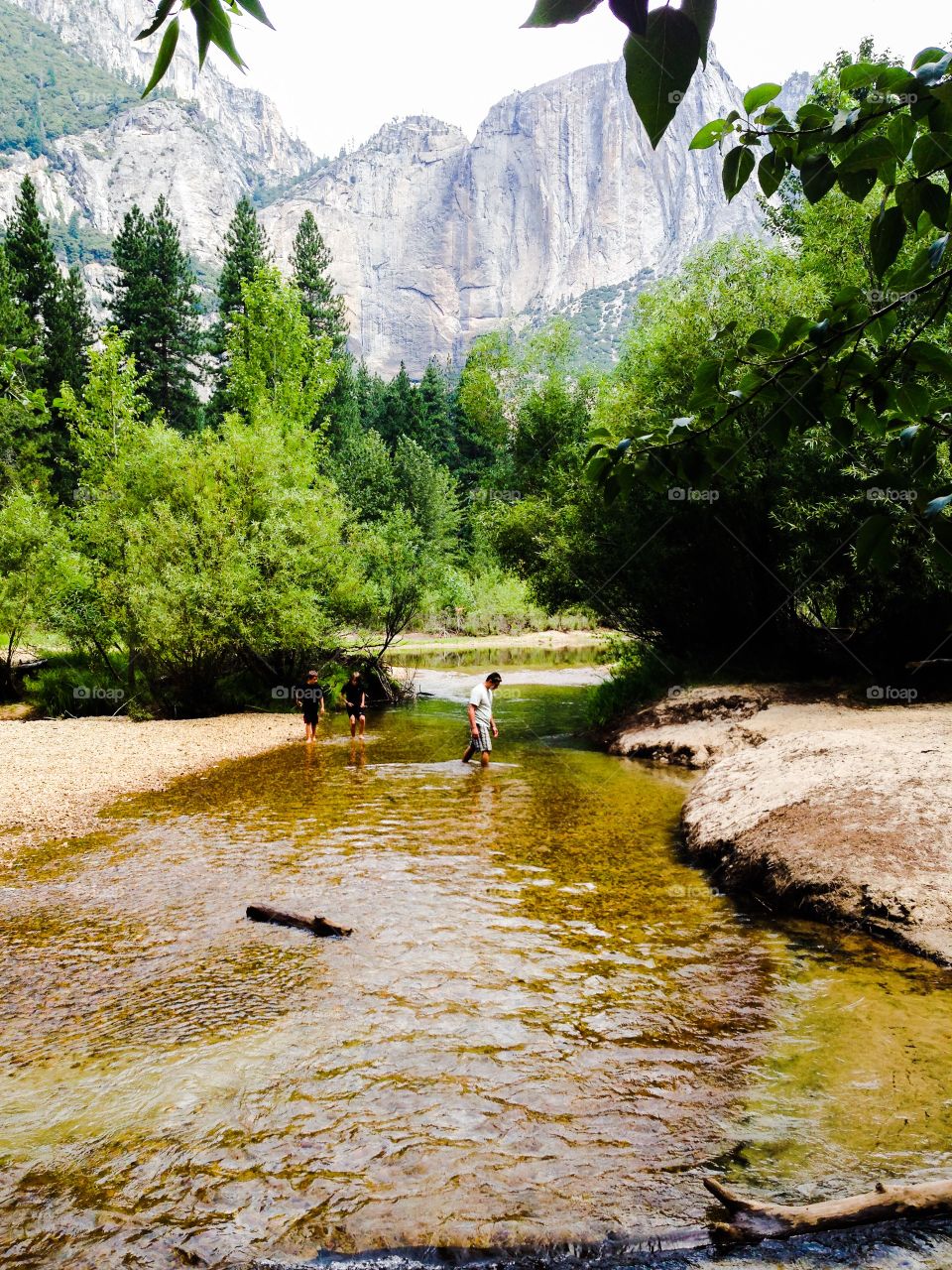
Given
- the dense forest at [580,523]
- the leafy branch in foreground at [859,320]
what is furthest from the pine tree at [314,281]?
the leafy branch in foreground at [859,320]

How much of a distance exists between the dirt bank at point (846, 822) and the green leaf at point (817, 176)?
583 centimetres

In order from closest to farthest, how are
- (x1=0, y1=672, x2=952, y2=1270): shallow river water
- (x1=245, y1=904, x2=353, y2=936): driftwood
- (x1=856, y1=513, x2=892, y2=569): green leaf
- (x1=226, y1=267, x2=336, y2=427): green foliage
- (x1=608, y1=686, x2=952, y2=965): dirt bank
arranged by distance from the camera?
(x1=856, y1=513, x2=892, y2=569): green leaf < (x1=0, y1=672, x2=952, y2=1270): shallow river water < (x1=608, y1=686, x2=952, y2=965): dirt bank < (x1=245, y1=904, x2=353, y2=936): driftwood < (x1=226, y1=267, x2=336, y2=427): green foliage

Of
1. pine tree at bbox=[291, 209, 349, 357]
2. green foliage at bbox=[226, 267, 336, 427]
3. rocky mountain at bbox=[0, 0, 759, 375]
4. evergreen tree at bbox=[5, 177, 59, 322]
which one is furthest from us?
rocky mountain at bbox=[0, 0, 759, 375]

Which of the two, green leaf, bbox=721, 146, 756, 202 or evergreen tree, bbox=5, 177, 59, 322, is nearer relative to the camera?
green leaf, bbox=721, 146, 756, 202

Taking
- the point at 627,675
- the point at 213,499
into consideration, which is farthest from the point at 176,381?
the point at 627,675

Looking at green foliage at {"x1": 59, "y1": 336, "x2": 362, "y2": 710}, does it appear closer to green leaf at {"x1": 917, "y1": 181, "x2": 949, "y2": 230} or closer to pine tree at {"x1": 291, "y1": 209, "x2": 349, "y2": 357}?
green leaf at {"x1": 917, "y1": 181, "x2": 949, "y2": 230}

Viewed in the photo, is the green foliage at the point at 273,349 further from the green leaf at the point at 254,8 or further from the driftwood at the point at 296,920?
the green leaf at the point at 254,8

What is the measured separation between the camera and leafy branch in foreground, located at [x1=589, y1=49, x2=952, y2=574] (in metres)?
1.40

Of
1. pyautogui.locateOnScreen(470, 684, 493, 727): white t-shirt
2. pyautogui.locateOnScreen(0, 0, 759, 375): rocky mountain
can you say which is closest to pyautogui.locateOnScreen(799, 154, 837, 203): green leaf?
pyautogui.locateOnScreen(470, 684, 493, 727): white t-shirt

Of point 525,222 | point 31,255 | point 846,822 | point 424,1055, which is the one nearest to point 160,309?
point 31,255

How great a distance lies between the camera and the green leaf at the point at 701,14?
2.95ft

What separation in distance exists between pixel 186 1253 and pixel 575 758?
12.5 m

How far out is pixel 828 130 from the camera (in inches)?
61.4

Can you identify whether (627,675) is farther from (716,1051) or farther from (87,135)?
(87,135)
